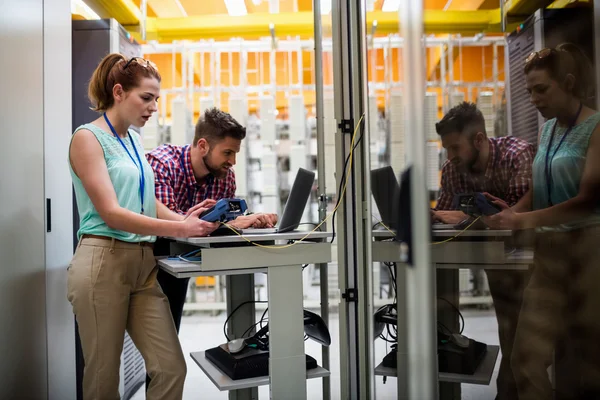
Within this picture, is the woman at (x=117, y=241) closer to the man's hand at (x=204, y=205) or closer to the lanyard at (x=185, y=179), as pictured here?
the man's hand at (x=204, y=205)

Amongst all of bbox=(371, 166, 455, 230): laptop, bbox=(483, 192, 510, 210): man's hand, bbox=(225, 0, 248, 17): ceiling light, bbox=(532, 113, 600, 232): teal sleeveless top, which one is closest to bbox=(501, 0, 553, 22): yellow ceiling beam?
bbox=(532, 113, 600, 232): teal sleeveless top

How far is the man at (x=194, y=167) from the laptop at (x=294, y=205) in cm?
53

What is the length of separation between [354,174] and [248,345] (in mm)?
783

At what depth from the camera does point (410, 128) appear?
2.90 feet

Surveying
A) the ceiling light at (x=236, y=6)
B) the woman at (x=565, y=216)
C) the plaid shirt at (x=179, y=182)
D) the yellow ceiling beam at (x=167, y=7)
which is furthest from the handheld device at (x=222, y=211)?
the yellow ceiling beam at (x=167, y=7)

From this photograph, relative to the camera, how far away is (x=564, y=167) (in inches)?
44.3

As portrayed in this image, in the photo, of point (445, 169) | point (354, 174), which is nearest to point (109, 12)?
point (354, 174)

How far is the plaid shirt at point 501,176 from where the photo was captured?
3.96ft

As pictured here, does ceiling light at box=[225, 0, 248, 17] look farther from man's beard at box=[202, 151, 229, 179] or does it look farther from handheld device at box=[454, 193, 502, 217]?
handheld device at box=[454, 193, 502, 217]

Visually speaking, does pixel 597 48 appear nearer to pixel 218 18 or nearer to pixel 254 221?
pixel 254 221

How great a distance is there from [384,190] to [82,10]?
8.39 feet

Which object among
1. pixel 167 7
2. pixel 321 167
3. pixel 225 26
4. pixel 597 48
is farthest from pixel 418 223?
pixel 167 7

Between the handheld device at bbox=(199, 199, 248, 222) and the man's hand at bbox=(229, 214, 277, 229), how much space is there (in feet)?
0.77

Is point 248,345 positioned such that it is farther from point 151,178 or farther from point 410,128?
point 410,128
